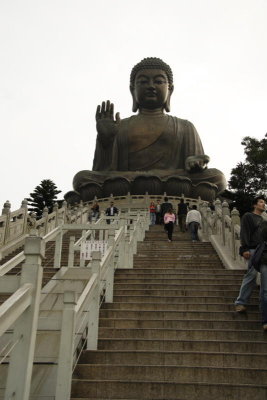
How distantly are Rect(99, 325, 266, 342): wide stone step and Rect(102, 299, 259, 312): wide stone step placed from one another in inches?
25.7

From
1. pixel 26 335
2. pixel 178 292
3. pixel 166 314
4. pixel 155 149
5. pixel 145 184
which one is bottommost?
pixel 166 314

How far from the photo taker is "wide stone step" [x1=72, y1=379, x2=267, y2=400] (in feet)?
10.8

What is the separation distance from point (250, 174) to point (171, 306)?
56.2 ft

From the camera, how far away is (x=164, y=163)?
2091cm

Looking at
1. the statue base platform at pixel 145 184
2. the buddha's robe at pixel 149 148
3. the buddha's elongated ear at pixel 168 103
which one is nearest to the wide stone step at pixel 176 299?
the statue base platform at pixel 145 184

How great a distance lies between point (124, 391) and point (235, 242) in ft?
14.6

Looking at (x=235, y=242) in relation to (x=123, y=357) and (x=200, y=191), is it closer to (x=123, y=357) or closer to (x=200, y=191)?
(x=123, y=357)

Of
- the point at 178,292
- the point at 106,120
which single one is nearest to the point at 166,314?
the point at 178,292

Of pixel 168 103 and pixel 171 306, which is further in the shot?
pixel 168 103

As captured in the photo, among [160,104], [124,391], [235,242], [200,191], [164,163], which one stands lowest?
[124,391]

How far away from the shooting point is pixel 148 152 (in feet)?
69.3

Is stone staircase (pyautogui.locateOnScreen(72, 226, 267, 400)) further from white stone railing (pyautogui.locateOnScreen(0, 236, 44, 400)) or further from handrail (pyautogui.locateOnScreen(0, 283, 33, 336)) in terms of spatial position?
handrail (pyautogui.locateOnScreen(0, 283, 33, 336))

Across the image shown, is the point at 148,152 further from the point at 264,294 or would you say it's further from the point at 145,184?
the point at 264,294

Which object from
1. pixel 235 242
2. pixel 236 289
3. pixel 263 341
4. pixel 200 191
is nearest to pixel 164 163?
pixel 200 191
